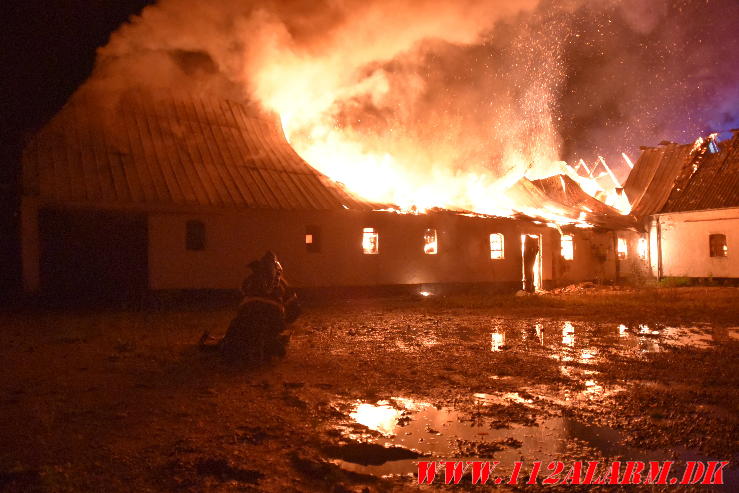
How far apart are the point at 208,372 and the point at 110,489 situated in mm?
3257

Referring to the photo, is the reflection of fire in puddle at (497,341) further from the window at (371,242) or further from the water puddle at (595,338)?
the window at (371,242)

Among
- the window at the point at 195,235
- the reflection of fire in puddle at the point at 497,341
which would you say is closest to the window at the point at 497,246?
the reflection of fire in puddle at the point at 497,341

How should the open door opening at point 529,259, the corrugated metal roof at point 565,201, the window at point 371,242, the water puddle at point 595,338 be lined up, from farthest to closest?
1. the corrugated metal roof at point 565,201
2. the open door opening at point 529,259
3. the window at point 371,242
4. the water puddle at point 595,338

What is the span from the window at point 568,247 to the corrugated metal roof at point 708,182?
6516 millimetres

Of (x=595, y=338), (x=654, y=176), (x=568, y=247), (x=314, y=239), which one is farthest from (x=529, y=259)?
(x=654, y=176)

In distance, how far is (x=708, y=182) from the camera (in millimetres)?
25453

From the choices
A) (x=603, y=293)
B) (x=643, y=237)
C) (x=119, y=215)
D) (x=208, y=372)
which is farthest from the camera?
(x=643, y=237)

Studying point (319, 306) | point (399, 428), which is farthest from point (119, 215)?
point (399, 428)

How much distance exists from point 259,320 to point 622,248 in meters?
24.3

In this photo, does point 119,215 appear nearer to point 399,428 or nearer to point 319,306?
point 319,306

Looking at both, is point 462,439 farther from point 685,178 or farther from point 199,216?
point 685,178

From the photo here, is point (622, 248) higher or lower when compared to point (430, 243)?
lower

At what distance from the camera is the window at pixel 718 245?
24.0 m

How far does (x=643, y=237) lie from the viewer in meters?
27.0
